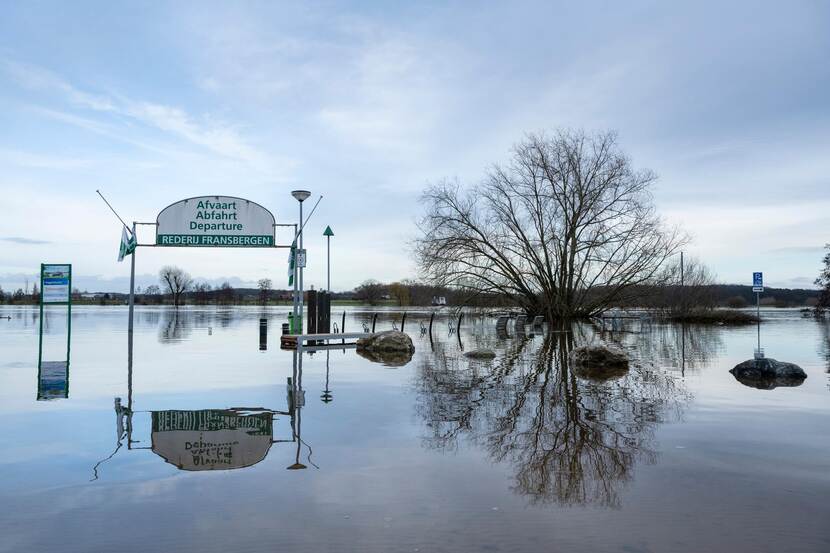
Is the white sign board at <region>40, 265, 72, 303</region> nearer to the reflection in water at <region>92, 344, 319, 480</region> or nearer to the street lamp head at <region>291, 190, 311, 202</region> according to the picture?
the street lamp head at <region>291, 190, 311, 202</region>

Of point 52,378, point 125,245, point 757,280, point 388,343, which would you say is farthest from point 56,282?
point 757,280

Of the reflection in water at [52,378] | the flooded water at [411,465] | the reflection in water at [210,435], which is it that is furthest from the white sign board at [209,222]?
the reflection in water at [210,435]

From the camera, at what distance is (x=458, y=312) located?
37.4 meters

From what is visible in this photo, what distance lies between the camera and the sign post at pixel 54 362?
10609 millimetres

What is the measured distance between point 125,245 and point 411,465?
2171 centimetres

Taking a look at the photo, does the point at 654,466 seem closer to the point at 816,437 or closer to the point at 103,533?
the point at 816,437

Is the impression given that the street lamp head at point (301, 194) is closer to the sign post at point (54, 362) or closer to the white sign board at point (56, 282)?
the sign post at point (54, 362)

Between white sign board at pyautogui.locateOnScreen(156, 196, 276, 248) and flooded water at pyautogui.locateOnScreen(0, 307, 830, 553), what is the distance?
11.0 metres

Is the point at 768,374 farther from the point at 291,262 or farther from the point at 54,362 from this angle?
the point at 54,362

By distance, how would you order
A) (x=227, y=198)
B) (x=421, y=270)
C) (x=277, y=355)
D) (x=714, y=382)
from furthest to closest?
(x=421, y=270)
(x=227, y=198)
(x=277, y=355)
(x=714, y=382)

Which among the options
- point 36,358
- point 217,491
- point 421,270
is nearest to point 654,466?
point 217,491

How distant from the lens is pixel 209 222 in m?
22.3

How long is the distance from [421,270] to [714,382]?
2484cm

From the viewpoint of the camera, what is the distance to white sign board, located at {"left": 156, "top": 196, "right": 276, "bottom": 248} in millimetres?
22297
